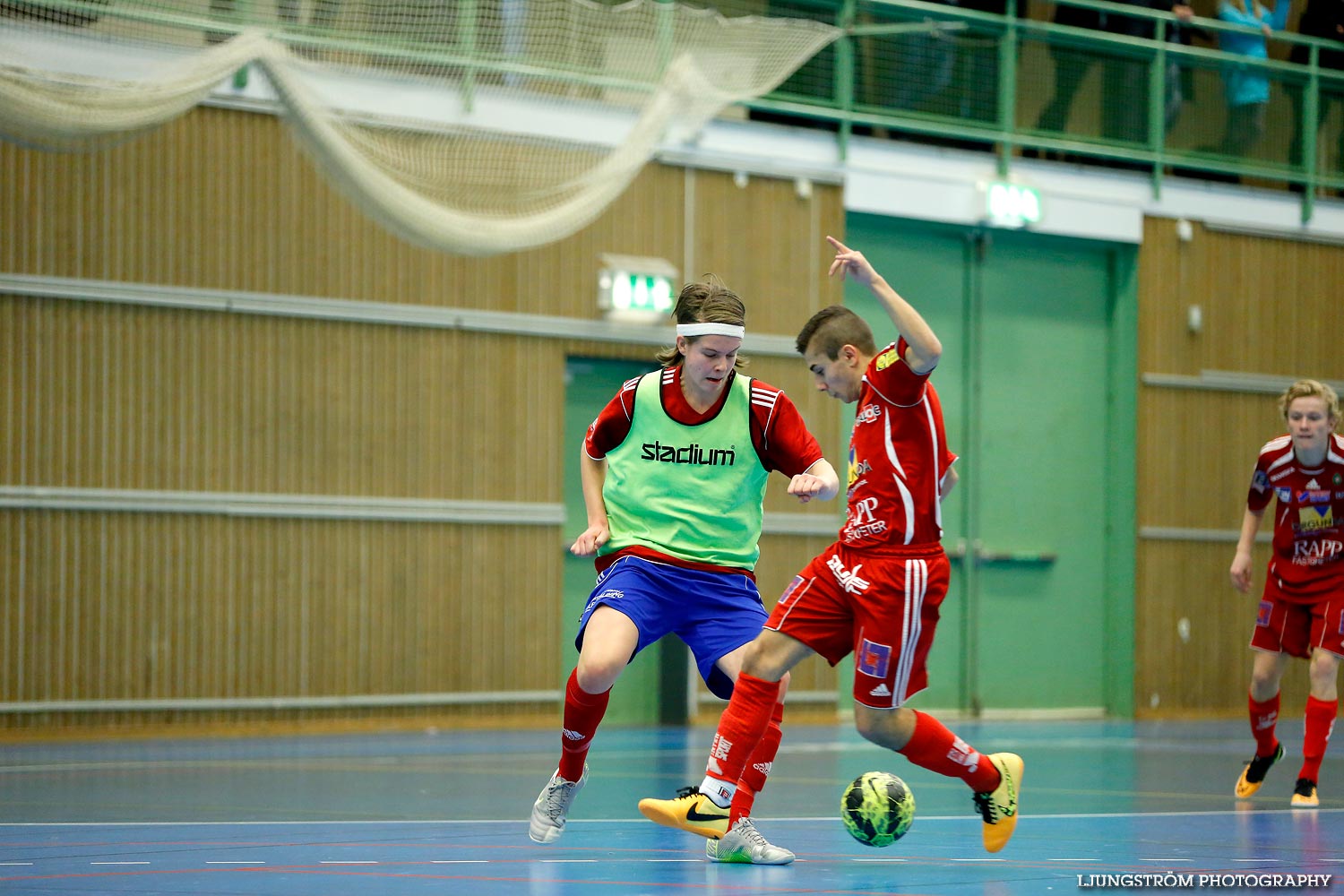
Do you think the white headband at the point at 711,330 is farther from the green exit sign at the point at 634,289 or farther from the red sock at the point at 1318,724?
the green exit sign at the point at 634,289

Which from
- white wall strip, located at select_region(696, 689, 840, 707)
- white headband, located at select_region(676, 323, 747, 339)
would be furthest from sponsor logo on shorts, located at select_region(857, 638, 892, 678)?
white wall strip, located at select_region(696, 689, 840, 707)

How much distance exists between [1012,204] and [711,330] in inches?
412

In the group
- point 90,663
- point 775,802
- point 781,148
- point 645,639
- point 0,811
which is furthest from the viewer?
point 781,148

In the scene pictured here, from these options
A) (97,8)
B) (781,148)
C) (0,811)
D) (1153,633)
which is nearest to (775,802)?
(0,811)

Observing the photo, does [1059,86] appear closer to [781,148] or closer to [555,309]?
[781,148]

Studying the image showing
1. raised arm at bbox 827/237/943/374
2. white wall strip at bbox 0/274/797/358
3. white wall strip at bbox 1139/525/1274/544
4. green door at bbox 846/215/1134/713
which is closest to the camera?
raised arm at bbox 827/237/943/374

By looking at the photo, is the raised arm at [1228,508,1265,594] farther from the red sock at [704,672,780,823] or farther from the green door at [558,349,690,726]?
the green door at [558,349,690,726]

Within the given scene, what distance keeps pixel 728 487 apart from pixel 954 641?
10.1m

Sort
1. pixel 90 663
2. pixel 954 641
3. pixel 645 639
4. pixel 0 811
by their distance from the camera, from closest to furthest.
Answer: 1. pixel 645 639
2. pixel 0 811
3. pixel 90 663
4. pixel 954 641

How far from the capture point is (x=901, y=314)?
16.0 feet

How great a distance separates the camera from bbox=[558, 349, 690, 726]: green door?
13.4m

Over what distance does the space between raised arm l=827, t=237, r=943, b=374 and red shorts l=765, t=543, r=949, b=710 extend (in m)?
0.63

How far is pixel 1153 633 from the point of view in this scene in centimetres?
1602

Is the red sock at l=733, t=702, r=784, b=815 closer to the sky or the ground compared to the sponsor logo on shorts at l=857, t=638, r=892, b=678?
closer to the ground
